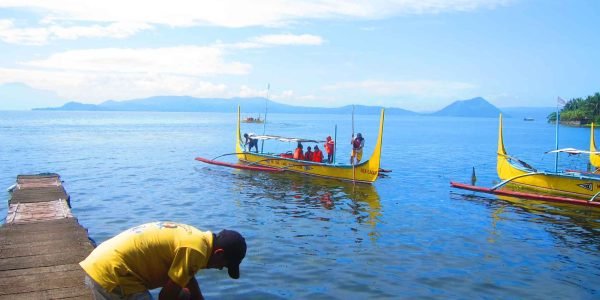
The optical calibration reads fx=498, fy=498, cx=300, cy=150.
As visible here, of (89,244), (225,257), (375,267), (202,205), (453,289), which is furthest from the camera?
(202,205)

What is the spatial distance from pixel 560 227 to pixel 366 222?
6200 mm

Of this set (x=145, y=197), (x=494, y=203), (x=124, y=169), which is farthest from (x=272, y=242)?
(x=124, y=169)

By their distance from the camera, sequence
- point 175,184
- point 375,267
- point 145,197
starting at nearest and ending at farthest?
point 375,267 < point 145,197 < point 175,184

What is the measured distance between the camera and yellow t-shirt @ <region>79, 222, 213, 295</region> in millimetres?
4141

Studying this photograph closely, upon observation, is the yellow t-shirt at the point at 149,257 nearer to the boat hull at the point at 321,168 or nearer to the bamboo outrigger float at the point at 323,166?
the bamboo outrigger float at the point at 323,166

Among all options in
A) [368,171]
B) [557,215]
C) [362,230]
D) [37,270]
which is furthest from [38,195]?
[557,215]

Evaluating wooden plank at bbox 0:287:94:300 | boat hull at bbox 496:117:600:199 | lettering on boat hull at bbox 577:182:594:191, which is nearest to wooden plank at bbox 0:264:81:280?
wooden plank at bbox 0:287:94:300

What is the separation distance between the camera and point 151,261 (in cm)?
427

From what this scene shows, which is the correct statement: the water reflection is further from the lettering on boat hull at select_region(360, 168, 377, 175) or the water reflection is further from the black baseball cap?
the black baseball cap

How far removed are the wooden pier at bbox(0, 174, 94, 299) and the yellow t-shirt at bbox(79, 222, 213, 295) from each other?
2.66 metres

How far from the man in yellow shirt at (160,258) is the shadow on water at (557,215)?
12.9 meters

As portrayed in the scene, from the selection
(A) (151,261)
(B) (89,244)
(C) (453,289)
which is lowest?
(C) (453,289)

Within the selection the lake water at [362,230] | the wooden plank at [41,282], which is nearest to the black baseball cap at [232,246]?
the wooden plank at [41,282]

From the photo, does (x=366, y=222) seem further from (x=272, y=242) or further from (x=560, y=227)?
(x=560, y=227)
